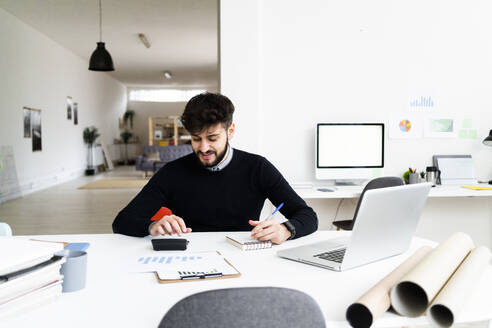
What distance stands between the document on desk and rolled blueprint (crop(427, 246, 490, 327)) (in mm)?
577

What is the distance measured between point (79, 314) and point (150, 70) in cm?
1300

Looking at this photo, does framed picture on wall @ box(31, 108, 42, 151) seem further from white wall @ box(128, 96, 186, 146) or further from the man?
white wall @ box(128, 96, 186, 146)

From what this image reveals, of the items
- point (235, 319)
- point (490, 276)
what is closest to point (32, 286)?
point (235, 319)

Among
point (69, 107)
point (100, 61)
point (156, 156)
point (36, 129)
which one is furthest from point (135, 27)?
point (156, 156)

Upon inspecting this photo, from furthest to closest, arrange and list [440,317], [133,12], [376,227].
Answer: [133,12], [376,227], [440,317]

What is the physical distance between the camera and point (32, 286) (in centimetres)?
103

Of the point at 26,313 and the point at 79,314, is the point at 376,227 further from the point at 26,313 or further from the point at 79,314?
the point at 26,313

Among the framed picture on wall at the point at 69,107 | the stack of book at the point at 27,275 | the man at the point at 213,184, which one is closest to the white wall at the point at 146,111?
the framed picture on wall at the point at 69,107

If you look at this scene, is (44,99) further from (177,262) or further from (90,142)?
(177,262)

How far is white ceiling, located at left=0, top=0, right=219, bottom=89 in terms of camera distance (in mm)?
6906

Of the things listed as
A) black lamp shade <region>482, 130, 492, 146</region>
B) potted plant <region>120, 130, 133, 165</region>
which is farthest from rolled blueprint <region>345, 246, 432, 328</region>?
potted plant <region>120, 130, 133, 165</region>

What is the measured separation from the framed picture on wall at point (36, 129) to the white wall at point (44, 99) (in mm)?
129

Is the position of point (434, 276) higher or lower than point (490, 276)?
higher

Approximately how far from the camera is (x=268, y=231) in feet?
5.30
